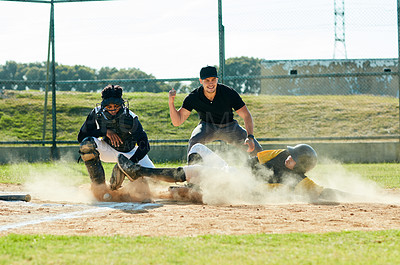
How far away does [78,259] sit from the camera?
2.85 m

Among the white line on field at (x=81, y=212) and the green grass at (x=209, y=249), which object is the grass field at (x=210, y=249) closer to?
the green grass at (x=209, y=249)

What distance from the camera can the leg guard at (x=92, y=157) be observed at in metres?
6.20

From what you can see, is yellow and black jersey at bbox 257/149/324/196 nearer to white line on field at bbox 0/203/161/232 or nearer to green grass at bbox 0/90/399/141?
white line on field at bbox 0/203/161/232

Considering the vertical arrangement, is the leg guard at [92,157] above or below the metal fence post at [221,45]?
below

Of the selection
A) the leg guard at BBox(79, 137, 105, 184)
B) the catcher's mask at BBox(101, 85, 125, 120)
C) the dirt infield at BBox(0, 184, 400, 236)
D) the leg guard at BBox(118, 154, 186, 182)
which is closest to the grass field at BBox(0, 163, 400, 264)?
the dirt infield at BBox(0, 184, 400, 236)

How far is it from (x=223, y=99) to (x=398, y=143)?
234 inches

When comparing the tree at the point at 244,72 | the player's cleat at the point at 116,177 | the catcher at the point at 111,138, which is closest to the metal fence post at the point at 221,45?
the tree at the point at 244,72

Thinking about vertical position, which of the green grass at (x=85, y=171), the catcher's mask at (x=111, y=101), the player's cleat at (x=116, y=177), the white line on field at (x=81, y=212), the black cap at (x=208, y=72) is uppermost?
the black cap at (x=208, y=72)

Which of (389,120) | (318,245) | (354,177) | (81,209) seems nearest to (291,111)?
(389,120)

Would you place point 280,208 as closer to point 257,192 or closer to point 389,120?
point 257,192

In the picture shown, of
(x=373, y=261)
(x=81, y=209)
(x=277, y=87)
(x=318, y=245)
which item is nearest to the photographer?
(x=373, y=261)

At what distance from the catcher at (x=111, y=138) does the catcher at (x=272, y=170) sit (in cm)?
46

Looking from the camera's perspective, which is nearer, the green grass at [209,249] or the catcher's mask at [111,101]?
the green grass at [209,249]

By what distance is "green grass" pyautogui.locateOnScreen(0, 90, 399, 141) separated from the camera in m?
13.2
